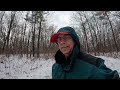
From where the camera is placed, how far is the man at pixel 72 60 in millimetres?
880

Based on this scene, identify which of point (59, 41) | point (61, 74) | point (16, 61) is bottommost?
point (16, 61)

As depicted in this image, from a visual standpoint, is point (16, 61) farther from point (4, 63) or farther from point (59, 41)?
point (59, 41)

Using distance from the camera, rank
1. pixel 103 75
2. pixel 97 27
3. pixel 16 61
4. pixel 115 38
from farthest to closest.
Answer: pixel 115 38, pixel 97 27, pixel 16 61, pixel 103 75

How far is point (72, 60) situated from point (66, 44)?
0.09 metres

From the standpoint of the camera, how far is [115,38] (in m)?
6.00

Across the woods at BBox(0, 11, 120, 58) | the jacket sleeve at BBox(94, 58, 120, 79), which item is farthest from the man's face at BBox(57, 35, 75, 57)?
the woods at BBox(0, 11, 120, 58)

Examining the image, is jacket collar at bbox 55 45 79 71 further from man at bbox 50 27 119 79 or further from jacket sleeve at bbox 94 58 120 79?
jacket sleeve at bbox 94 58 120 79

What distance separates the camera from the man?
0.88m

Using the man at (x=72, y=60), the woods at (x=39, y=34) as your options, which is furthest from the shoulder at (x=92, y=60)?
the woods at (x=39, y=34)
